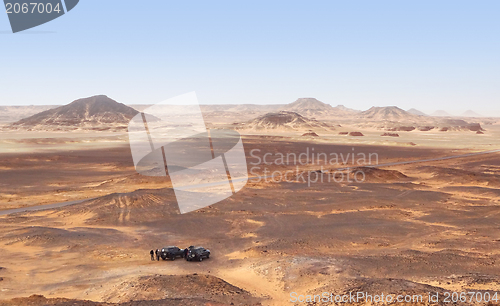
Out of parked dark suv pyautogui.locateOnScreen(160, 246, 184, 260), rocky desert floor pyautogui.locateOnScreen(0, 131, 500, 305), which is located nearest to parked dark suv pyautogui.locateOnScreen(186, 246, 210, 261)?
rocky desert floor pyautogui.locateOnScreen(0, 131, 500, 305)

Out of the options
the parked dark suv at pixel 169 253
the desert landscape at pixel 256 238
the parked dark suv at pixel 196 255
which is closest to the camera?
the desert landscape at pixel 256 238

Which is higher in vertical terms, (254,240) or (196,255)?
(196,255)

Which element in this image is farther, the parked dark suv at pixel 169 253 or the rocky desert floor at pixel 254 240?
the parked dark suv at pixel 169 253

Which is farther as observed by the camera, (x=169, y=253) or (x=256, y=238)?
(x=256, y=238)

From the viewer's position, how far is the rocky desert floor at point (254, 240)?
19.6m

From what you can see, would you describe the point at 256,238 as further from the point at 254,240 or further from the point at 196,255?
the point at 196,255

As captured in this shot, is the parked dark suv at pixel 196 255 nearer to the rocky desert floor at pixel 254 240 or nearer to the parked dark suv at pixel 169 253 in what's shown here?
the rocky desert floor at pixel 254 240

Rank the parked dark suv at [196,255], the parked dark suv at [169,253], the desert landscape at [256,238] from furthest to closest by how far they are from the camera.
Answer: the parked dark suv at [169,253]
the parked dark suv at [196,255]
the desert landscape at [256,238]

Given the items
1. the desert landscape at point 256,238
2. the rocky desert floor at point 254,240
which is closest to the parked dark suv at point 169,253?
the desert landscape at point 256,238

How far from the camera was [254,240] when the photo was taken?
3062cm

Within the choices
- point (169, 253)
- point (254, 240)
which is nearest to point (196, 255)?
point (169, 253)

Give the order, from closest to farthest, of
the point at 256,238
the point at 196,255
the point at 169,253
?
the point at 196,255
the point at 169,253
the point at 256,238

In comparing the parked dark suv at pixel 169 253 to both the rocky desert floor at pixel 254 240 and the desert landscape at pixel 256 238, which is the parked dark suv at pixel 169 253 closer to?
the desert landscape at pixel 256 238

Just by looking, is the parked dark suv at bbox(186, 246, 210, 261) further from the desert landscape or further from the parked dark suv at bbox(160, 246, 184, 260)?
the parked dark suv at bbox(160, 246, 184, 260)
